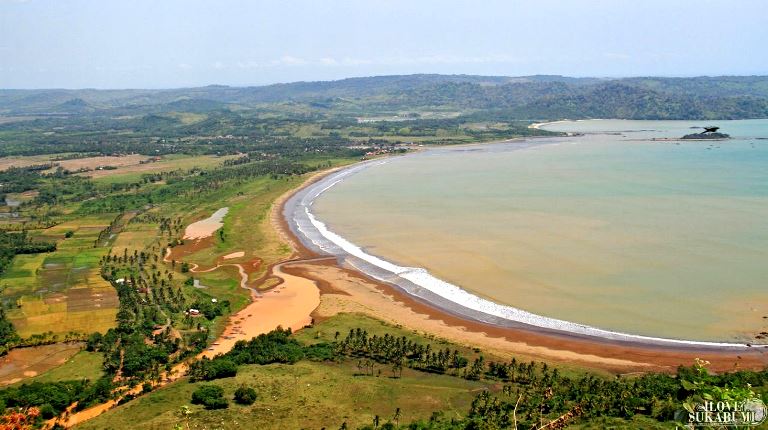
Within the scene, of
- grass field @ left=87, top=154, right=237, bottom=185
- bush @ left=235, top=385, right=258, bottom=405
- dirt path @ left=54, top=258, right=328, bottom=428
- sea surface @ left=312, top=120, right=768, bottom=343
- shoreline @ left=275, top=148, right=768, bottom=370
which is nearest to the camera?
bush @ left=235, top=385, right=258, bottom=405

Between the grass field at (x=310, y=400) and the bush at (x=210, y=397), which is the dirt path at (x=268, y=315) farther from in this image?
the bush at (x=210, y=397)

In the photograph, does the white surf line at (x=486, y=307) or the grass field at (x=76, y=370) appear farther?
the white surf line at (x=486, y=307)

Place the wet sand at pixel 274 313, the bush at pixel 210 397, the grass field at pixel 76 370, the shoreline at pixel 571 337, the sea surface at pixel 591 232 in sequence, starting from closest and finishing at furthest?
the bush at pixel 210 397, the grass field at pixel 76 370, the shoreline at pixel 571 337, the wet sand at pixel 274 313, the sea surface at pixel 591 232

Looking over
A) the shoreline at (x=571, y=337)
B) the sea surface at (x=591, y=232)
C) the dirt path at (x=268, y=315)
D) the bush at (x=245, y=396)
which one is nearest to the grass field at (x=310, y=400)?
the bush at (x=245, y=396)

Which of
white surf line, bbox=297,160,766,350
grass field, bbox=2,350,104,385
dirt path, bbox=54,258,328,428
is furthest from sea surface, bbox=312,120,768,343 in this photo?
grass field, bbox=2,350,104,385

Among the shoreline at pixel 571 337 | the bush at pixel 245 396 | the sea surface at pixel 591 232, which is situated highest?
the sea surface at pixel 591 232

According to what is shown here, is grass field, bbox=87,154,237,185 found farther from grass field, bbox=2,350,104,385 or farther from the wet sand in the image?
grass field, bbox=2,350,104,385

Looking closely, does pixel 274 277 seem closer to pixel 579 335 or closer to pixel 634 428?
pixel 579 335
